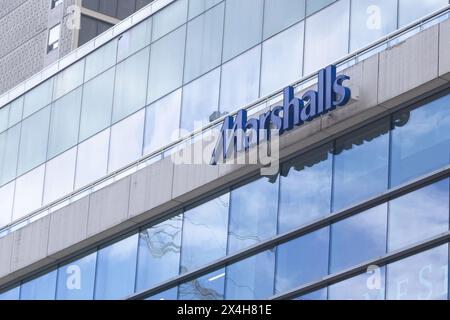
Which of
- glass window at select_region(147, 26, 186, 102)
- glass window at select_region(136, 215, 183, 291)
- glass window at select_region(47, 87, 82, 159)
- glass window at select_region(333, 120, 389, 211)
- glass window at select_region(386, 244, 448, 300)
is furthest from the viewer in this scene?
glass window at select_region(47, 87, 82, 159)

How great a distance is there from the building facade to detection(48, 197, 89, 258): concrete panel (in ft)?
0.20

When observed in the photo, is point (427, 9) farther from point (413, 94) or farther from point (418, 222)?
point (418, 222)

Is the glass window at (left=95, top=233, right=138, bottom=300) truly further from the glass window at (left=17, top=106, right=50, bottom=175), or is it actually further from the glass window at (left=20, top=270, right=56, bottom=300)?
the glass window at (left=17, top=106, right=50, bottom=175)

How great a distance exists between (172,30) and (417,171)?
10345mm

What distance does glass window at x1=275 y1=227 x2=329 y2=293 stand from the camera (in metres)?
29.3

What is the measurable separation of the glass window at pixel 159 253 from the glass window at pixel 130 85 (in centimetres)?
373

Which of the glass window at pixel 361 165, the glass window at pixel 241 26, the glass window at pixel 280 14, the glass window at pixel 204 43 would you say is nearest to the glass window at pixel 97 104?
the glass window at pixel 204 43

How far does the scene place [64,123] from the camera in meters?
39.8

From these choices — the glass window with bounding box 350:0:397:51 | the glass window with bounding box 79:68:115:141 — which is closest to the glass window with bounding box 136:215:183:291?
the glass window with bounding box 79:68:115:141

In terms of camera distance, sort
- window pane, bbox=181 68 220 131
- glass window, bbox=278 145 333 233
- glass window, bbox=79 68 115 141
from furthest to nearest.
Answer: glass window, bbox=79 68 115 141, window pane, bbox=181 68 220 131, glass window, bbox=278 145 333 233

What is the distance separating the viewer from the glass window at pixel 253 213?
31172mm

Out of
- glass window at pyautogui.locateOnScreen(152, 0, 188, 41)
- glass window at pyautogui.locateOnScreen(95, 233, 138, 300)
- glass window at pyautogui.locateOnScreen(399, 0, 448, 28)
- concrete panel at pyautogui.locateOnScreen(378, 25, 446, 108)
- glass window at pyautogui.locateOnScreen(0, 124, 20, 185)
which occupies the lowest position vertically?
glass window at pyautogui.locateOnScreen(95, 233, 138, 300)

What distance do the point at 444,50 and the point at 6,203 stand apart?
1757 cm

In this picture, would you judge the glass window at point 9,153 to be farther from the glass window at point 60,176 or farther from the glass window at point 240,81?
the glass window at point 240,81
